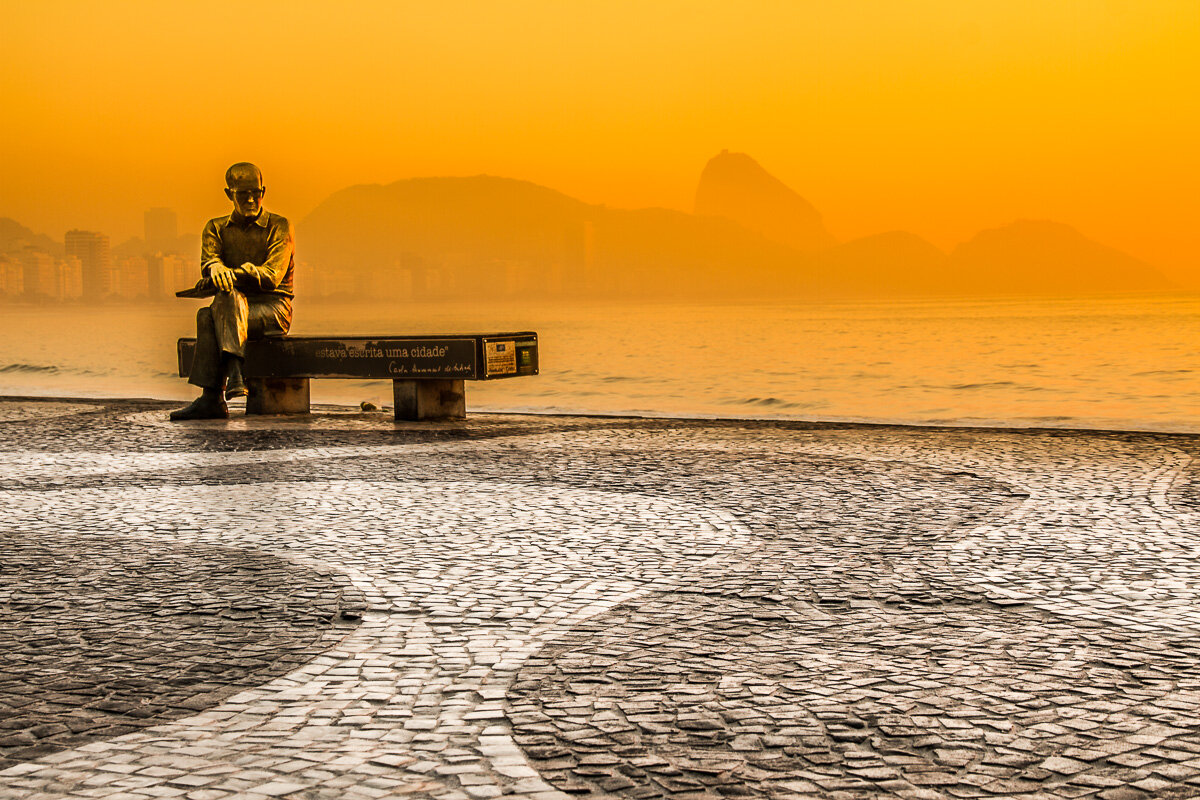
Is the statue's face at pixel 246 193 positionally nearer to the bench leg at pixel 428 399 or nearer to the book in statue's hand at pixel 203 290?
the book in statue's hand at pixel 203 290

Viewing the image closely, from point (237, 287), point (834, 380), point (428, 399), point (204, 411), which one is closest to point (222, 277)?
point (237, 287)

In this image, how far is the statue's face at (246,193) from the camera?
41.7 feet

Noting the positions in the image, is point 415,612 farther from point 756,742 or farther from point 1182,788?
point 1182,788

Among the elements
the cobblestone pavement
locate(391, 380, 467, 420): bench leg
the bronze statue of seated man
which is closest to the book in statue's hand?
the bronze statue of seated man

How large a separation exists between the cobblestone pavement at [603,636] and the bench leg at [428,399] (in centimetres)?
433

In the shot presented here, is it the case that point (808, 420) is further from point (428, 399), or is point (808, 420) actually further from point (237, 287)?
point (237, 287)

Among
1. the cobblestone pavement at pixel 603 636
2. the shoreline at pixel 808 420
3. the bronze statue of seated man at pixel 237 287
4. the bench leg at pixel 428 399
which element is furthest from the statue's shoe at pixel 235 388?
the cobblestone pavement at pixel 603 636

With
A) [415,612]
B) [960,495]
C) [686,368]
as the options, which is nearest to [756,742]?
[415,612]

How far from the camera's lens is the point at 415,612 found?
14.6 ft

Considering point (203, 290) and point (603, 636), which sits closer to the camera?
point (603, 636)

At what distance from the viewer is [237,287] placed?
1270 cm

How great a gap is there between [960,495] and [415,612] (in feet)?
12.4

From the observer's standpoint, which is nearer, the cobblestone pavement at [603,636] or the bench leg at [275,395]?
the cobblestone pavement at [603,636]

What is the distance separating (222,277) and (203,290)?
0.48m
